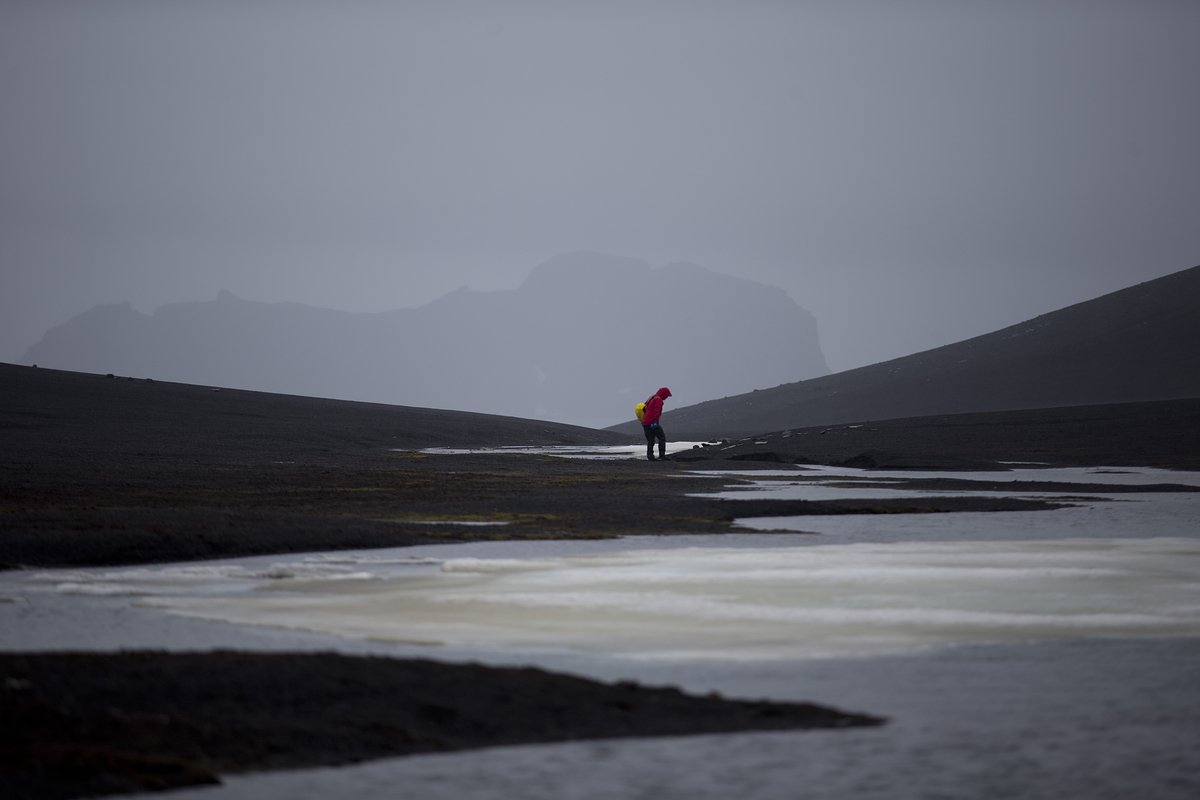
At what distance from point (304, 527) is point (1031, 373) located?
6272 cm

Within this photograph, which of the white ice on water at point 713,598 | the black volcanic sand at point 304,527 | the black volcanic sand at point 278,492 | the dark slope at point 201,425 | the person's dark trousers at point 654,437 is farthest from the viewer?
the person's dark trousers at point 654,437

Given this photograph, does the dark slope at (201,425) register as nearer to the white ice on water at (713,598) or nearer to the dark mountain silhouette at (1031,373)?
the white ice on water at (713,598)

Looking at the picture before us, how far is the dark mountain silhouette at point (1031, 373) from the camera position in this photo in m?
65.4

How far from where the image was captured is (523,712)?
620 centimetres

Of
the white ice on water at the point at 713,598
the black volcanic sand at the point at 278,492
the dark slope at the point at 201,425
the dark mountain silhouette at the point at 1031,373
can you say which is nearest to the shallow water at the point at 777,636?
the white ice on water at the point at 713,598

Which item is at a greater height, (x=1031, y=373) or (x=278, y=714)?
(x=1031, y=373)

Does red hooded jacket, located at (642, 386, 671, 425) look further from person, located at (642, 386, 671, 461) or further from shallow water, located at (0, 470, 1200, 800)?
shallow water, located at (0, 470, 1200, 800)

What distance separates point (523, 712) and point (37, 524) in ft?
28.6

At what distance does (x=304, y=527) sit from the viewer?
541 inches

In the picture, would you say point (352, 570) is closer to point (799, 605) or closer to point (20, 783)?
point (799, 605)

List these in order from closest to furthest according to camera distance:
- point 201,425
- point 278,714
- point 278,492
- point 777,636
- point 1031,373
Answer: point 278,714 → point 777,636 → point 278,492 → point 201,425 → point 1031,373

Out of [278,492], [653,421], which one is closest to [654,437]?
[653,421]

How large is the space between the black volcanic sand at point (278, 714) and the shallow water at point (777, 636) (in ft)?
0.79

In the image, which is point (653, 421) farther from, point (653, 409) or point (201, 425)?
point (201, 425)
